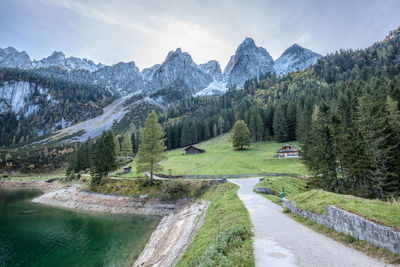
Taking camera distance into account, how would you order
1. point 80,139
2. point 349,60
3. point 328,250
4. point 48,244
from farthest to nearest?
point 80,139 < point 349,60 < point 48,244 < point 328,250

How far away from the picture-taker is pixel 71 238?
27656 millimetres

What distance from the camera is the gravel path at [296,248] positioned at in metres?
8.33

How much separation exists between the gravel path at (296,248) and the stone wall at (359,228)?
3.19ft

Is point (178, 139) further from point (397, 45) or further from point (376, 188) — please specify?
point (397, 45)

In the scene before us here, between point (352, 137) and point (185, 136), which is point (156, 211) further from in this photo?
point (185, 136)

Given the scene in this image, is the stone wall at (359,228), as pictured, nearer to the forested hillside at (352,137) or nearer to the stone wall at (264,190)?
the stone wall at (264,190)

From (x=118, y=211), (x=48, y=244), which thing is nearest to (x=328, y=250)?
(x=48, y=244)

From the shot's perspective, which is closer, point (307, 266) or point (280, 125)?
point (307, 266)

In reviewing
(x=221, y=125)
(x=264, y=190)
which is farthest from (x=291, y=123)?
(x=264, y=190)

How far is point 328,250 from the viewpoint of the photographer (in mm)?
9492

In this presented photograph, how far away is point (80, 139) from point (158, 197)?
624ft

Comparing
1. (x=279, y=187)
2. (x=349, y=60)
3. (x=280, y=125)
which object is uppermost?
(x=349, y=60)

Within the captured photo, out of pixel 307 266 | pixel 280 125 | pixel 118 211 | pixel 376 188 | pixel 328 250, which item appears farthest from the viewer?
pixel 280 125

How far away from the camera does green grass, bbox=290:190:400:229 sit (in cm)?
920
